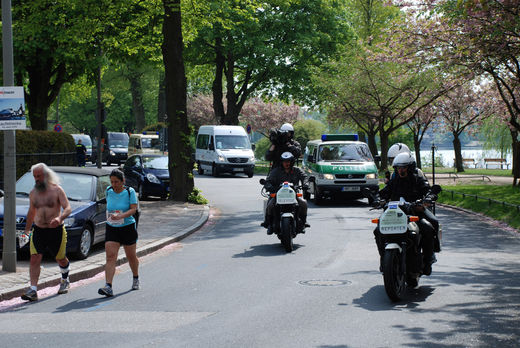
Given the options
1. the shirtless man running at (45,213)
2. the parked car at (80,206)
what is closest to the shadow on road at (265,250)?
the parked car at (80,206)

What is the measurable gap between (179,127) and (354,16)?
2787cm

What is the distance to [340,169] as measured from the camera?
22297 mm

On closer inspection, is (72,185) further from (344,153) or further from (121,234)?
(344,153)

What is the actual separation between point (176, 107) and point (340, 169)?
5329 mm

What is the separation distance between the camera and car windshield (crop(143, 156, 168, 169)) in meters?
24.9

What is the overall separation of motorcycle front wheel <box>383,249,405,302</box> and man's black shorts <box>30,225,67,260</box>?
4.05 m

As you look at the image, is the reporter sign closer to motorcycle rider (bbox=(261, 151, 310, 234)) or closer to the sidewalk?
the sidewalk

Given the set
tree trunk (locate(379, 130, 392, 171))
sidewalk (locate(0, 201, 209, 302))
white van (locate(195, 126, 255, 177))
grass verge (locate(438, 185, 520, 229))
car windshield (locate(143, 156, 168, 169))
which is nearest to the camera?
sidewalk (locate(0, 201, 209, 302))

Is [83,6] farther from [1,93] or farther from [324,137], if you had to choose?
[1,93]

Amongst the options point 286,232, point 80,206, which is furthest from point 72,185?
point 286,232

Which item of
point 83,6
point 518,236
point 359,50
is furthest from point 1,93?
point 359,50

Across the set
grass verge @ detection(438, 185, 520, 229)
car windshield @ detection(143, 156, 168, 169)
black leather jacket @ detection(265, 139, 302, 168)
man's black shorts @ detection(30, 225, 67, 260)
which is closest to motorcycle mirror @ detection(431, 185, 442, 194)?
man's black shorts @ detection(30, 225, 67, 260)

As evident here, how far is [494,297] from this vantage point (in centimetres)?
844

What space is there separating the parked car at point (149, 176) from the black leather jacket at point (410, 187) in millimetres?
15901
